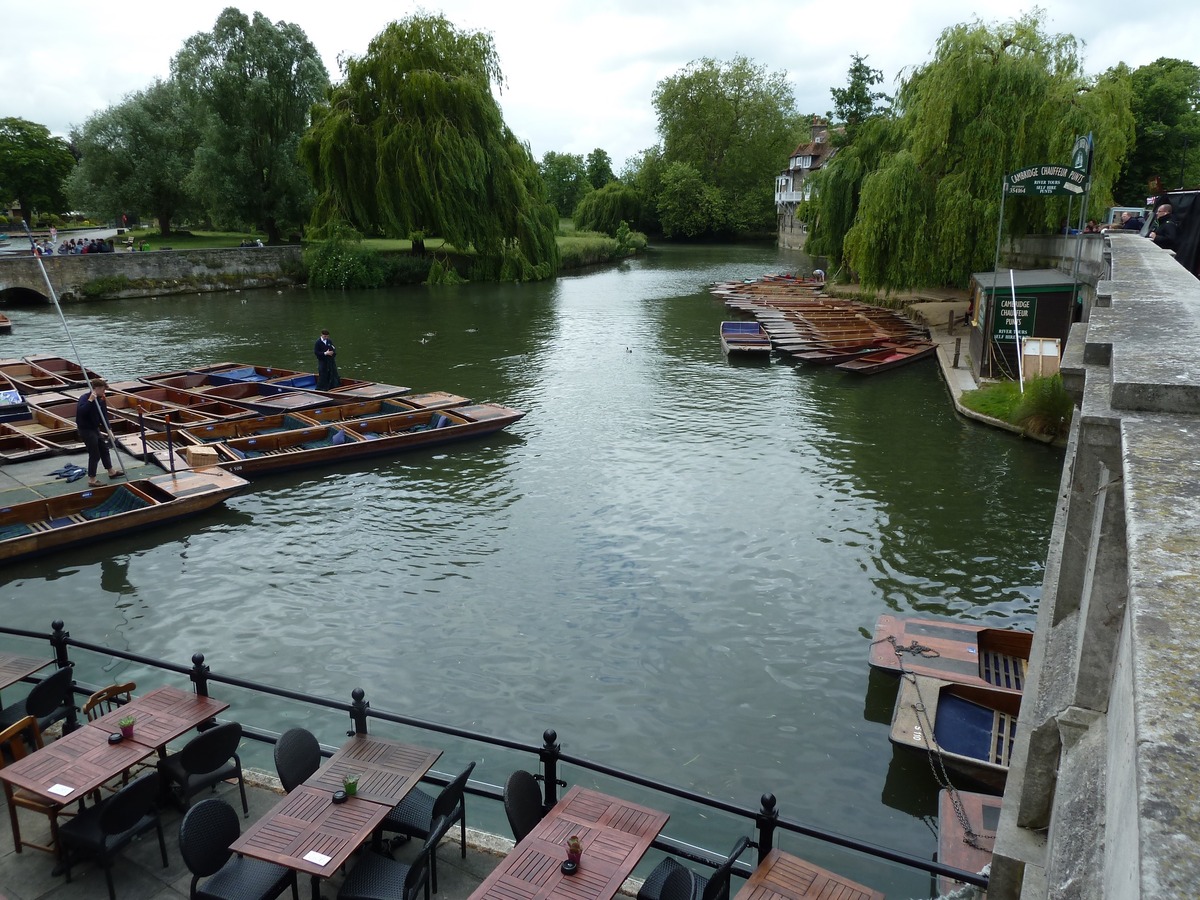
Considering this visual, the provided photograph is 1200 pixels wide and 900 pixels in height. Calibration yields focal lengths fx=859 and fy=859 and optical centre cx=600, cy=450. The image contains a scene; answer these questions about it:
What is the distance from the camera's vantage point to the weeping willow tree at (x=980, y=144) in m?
24.0

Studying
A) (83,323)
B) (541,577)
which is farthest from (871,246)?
(83,323)

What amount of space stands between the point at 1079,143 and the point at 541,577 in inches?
648

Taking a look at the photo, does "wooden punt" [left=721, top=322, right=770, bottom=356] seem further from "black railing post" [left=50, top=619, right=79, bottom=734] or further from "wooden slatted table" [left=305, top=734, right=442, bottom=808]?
"black railing post" [left=50, top=619, right=79, bottom=734]

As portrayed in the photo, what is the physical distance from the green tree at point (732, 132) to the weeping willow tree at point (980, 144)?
5503 cm

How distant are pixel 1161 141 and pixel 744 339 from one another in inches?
1182

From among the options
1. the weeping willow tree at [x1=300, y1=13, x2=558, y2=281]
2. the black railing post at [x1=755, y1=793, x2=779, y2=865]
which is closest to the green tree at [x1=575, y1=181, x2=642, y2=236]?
the weeping willow tree at [x1=300, y1=13, x2=558, y2=281]

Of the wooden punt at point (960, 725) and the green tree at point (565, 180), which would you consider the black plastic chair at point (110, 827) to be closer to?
the wooden punt at point (960, 725)

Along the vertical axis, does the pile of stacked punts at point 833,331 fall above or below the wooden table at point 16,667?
above

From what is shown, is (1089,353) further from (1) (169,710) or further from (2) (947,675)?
(1) (169,710)

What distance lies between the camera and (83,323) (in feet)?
114

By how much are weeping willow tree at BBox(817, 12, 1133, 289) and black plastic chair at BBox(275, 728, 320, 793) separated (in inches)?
953

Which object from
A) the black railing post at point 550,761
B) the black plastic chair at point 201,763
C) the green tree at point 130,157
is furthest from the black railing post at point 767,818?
the green tree at point 130,157

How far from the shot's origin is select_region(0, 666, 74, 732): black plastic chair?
6.71 m

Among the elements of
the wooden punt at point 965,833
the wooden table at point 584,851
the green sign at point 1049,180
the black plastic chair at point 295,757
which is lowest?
the wooden punt at point 965,833
